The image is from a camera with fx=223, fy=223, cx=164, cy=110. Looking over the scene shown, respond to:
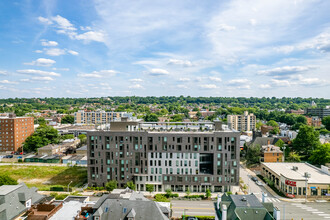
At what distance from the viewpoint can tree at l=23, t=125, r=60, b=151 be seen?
4732 inches

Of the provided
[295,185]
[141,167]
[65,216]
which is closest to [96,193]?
[141,167]

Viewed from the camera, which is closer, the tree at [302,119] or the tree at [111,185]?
the tree at [111,185]

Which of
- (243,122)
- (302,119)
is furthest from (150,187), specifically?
(302,119)

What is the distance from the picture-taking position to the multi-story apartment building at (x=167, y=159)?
6856cm

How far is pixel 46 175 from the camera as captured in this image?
88812 millimetres

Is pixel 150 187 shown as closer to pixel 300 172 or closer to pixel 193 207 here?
pixel 193 207

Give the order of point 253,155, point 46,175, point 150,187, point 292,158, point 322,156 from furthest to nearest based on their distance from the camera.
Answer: point 292,158 → point 253,155 → point 46,175 → point 322,156 → point 150,187

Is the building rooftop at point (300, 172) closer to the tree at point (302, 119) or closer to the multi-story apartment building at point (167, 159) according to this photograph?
the multi-story apartment building at point (167, 159)

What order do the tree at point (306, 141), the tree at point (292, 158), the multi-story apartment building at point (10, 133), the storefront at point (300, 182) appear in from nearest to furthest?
the storefront at point (300, 182) → the tree at point (292, 158) → the tree at point (306, 141) → the multi-story apartment building at point (10, 133)

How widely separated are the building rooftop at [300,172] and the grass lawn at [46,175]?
6750 centimetres

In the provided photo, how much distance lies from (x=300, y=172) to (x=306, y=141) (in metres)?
36.4

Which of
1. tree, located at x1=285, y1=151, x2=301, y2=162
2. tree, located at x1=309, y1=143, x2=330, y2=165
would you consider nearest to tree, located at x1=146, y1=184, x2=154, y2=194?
tree, located at x1=285, y1=151, x2=301, y2=162

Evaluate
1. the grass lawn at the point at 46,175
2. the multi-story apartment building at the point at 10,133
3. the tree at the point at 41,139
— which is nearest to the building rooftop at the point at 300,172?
the grass lawn at the point at 46,175

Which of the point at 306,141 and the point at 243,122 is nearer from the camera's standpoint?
the point at 306,141
